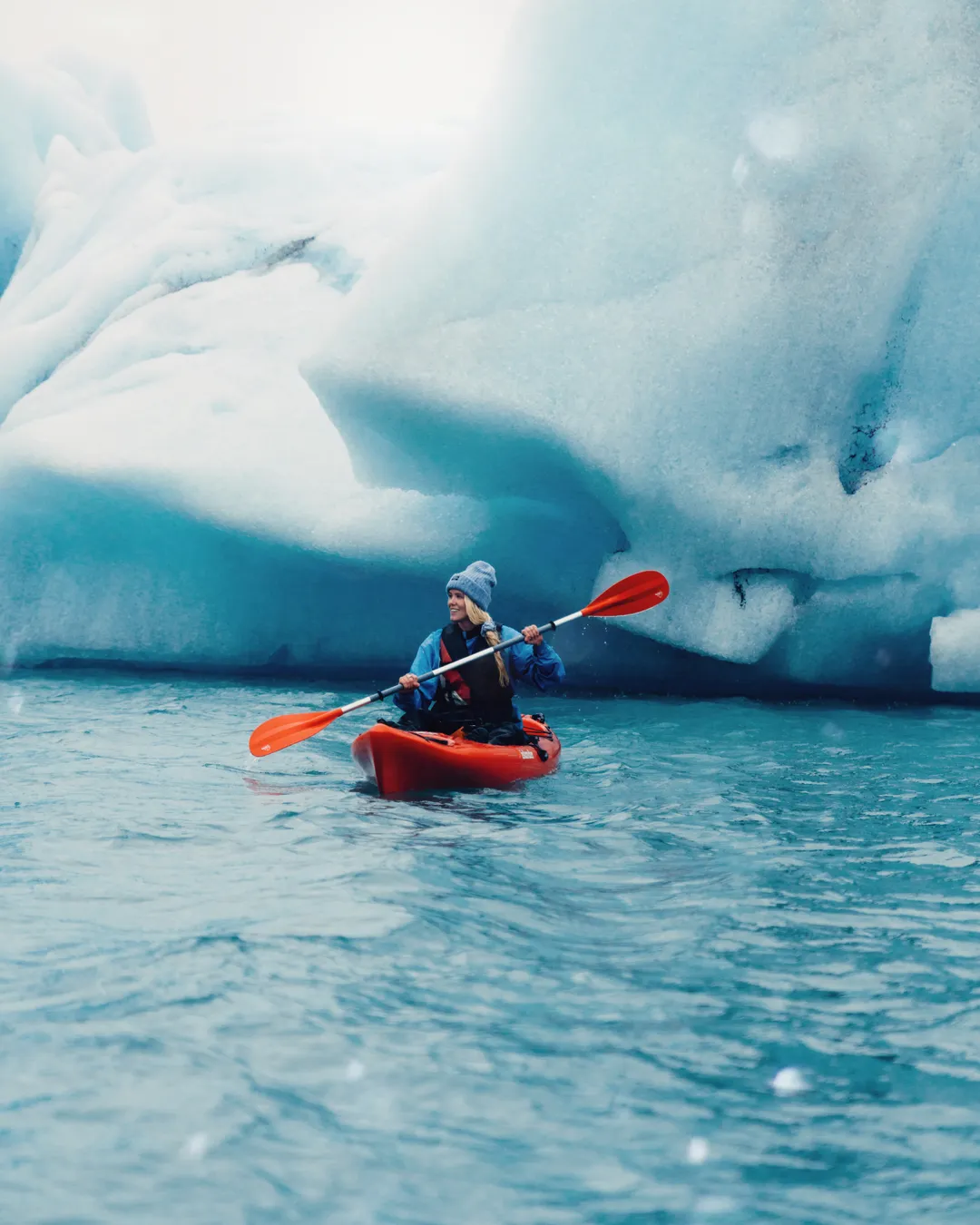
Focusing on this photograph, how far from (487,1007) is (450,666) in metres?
2.29

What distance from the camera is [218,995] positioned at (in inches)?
97.2

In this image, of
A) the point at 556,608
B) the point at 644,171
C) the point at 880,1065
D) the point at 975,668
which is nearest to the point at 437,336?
the point at 644,171

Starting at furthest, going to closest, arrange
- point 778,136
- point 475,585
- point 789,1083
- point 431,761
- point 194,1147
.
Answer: point 778,136 → point 475,585 → point 431,761 → point 789,1083 → point 194,1147

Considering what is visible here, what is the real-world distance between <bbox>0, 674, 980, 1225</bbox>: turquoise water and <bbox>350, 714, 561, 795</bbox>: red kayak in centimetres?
11

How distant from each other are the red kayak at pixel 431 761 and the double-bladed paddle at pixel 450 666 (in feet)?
0.98

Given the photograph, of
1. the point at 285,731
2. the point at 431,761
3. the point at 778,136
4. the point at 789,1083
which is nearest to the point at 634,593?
the point at 431,761

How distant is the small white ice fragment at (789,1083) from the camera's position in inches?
83.7

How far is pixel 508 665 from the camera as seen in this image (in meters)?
4.92

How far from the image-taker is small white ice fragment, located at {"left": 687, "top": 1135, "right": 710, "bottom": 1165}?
6.29 ft

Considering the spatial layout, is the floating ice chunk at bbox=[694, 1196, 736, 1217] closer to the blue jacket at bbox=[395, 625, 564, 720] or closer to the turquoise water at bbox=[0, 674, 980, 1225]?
the turquoise water at bbox=[0, 674, 980, 1225]

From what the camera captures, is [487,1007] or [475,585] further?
[475,585]

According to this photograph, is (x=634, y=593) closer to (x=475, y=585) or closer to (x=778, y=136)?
(x=475, y=585)

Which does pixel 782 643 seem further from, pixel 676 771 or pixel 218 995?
pixel 218 995

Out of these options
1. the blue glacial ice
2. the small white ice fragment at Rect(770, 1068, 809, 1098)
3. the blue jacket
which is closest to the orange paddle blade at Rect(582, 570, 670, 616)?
the blue jacket
